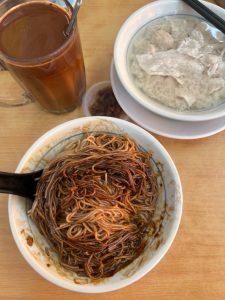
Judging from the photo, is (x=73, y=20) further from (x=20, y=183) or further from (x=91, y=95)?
(x=20, y=183)

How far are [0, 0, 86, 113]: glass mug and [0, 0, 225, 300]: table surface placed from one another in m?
0.17

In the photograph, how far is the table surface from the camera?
815 mm

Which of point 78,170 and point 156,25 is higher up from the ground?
point 156,25

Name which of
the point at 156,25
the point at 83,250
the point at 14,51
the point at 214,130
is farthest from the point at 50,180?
the point at 156,25

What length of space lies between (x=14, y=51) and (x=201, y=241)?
645mm

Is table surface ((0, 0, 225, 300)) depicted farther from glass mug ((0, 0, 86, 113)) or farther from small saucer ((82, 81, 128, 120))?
glass mug ((0, 0, 86, 113))

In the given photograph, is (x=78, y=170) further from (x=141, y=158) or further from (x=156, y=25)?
(x=156, y=25)

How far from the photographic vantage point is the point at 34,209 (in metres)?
0.75

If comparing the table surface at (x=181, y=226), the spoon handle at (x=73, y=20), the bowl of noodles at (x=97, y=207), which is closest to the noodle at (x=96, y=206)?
the bowl of noodles at (x=97, y=207)

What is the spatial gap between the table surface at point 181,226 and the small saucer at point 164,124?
0.05m

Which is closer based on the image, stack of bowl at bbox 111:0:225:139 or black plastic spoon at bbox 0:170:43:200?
black plastic spoon at bbox 0:170:43:200

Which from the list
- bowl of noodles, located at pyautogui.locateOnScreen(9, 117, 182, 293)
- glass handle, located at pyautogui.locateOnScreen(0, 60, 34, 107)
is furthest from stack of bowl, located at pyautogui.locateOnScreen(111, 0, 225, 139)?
glass handle, located at pyautogui.locateOnScreen(0, 60, 34, 107)

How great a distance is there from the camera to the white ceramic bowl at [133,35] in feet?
2.84

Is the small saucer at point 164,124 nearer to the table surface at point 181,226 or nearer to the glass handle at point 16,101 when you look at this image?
the table surface at point 181,226
